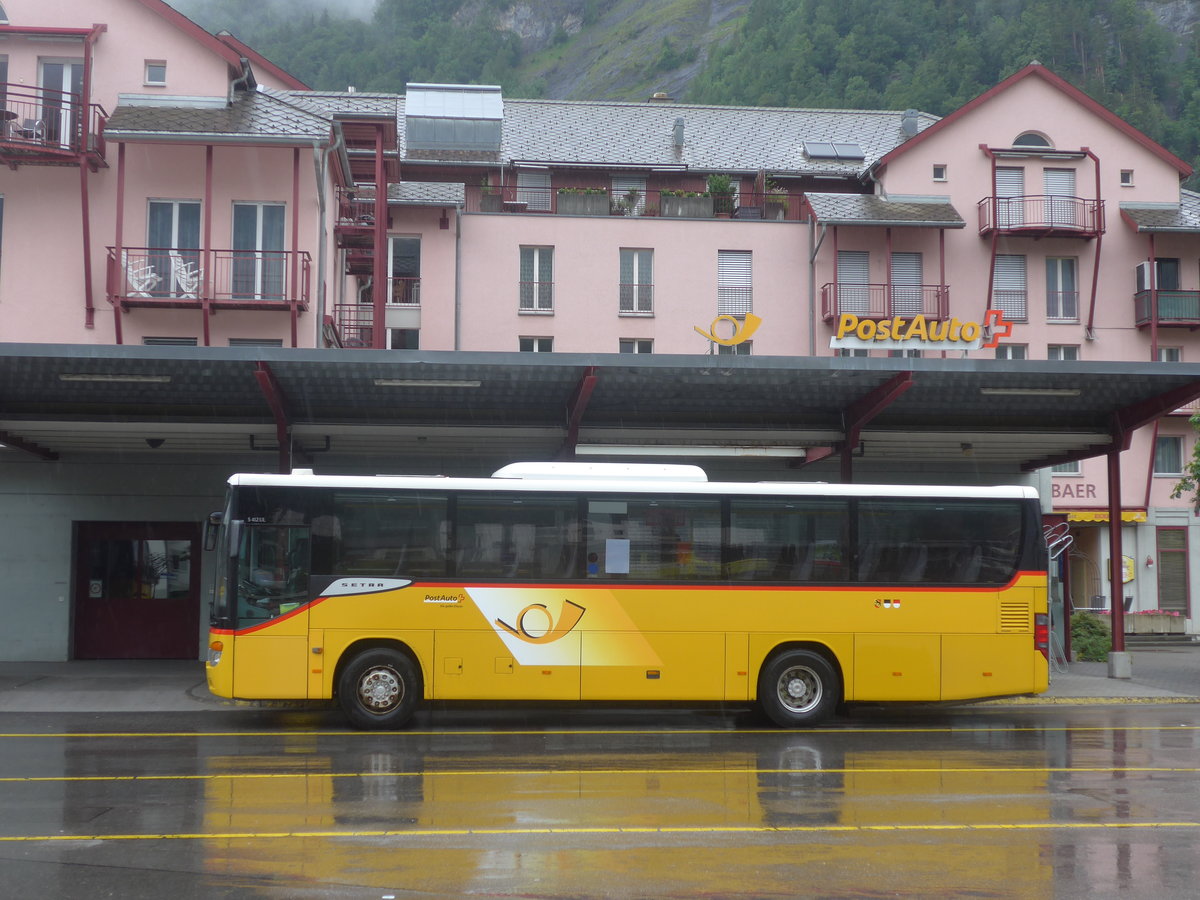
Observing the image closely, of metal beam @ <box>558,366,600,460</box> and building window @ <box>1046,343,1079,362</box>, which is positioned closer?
metal beam @ <box>558,366,600,460</box>

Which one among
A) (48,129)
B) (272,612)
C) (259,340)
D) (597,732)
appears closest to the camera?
(272,612)

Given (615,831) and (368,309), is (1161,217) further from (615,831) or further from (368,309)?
(615,831)

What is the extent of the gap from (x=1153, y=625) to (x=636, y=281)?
65.0 feet

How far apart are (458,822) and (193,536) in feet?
48.6

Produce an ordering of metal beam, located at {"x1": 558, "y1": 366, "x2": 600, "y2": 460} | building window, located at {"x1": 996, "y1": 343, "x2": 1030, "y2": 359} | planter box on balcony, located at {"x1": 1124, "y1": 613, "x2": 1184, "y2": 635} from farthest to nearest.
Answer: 1. building window, located at {"x1": 996, "y1": 343, "x2": 1030, "y2": 359}
2. planter box on balcony, located at {"x1": 1124, "y1": 613, "x2": 1184, "y2": 635}
3. metal beam, located at {"x1": 558, "y1": 366, "x2": 600, "y2": 460}

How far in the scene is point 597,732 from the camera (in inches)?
580

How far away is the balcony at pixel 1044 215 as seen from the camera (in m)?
40.2

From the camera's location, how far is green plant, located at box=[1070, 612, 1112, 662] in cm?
2397

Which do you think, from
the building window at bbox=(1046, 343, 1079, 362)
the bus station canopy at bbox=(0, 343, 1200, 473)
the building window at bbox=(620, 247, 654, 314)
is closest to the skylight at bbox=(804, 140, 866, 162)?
the building window at bbox=(620, 247, 654, 314)

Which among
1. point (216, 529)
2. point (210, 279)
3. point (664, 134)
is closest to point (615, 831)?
point (216, 529)

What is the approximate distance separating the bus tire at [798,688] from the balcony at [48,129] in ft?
61.6

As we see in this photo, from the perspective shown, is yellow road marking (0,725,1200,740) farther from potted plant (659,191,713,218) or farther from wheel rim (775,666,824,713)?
potted plant (659,191,713,218)

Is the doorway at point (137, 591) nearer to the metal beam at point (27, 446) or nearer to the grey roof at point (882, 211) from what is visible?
the metal beam at point (27, 446)

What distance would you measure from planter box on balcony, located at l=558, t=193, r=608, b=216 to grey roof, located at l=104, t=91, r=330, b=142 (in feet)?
45.5
